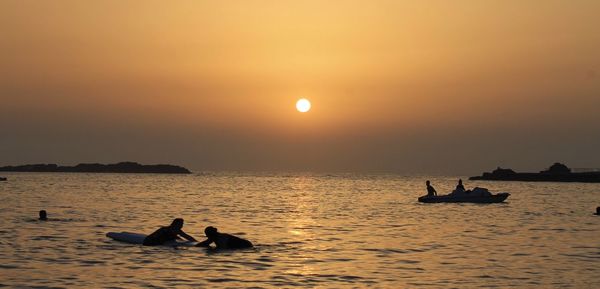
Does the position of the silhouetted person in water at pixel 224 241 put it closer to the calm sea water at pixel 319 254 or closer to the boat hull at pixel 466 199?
the calm sea water at pixel 319 254

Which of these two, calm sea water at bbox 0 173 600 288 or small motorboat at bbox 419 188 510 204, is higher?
small motorboat at bbox 419 188 510 204

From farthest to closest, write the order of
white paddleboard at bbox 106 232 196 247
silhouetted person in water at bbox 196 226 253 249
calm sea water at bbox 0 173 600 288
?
white paddleboard at bbox 106 232 196 247 < silhouetted person in water at bbox 196 226 253 249 < calm sea water at bbox 0 173 600 288

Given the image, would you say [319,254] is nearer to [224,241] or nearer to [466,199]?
[224,241]

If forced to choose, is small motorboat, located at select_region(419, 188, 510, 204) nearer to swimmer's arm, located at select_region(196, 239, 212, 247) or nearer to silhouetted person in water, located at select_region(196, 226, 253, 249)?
silhouetted person in water, located at select_region(196, 226, 253, 249)

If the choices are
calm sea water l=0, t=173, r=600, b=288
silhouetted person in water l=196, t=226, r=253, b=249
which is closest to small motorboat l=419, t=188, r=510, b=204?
calm sea water l=0, t=173, r=600, b=288

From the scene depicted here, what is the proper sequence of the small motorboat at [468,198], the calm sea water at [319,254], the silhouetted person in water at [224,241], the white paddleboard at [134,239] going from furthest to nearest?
the small motorboat at [468,198] → the white paddleboard at [134,239] → the silhouetted person in water at [224,241] → the calm sea water at [319,254]

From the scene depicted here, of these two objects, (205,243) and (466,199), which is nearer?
(205,243)

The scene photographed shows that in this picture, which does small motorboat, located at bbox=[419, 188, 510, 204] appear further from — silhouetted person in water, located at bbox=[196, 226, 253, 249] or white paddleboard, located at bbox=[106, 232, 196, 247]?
silhouetted person in water, located at bbox=[196, 226, 253, 249]

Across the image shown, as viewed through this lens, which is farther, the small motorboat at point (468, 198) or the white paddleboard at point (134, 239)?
the small motorboat at point (468, 198)

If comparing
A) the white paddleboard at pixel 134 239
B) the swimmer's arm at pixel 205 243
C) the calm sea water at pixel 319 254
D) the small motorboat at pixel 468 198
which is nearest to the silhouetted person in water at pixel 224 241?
the swimmer's arm at pixel 205 243

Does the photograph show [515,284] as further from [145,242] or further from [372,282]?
[145,242]

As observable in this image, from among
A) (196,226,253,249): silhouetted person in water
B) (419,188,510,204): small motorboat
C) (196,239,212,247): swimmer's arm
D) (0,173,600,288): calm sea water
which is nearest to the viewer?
(0,173,600,288): calm sea water

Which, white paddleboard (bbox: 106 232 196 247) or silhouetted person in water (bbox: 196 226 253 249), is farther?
white paddleboard (bbox: 106 232 196 247)

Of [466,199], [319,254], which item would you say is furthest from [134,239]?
[466,199]
